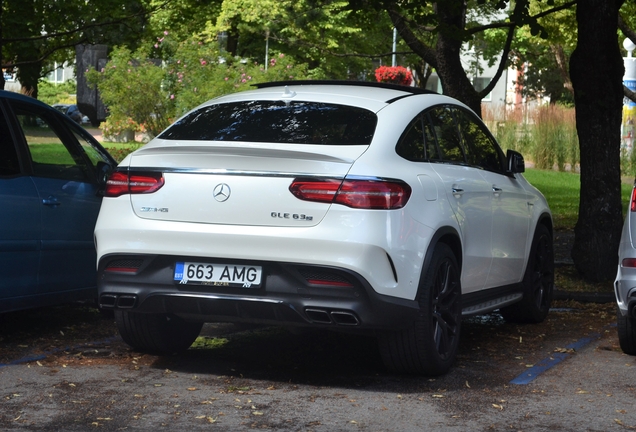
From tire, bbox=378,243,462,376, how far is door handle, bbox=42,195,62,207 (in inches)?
99.2

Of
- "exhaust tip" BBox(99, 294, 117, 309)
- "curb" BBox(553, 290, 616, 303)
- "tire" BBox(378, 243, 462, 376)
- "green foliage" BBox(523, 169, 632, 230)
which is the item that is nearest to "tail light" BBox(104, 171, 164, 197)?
"exhaust tip" BBox(99, 294, 117, 309)

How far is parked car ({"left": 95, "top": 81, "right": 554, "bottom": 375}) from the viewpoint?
605 centimetres

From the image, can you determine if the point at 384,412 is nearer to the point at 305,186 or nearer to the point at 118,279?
the point at 305,186

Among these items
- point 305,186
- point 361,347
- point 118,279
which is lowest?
point 361,347

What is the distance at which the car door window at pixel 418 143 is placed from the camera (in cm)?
662

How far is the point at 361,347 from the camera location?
7719mm

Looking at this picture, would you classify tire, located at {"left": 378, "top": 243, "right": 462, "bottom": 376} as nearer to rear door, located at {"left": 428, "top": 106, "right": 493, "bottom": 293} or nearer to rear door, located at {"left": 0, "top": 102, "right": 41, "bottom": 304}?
rear door, located at {"left": 428, "top": 106, "right": 493, "bottom": 293}

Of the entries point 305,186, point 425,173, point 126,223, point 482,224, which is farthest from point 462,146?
point 126,223

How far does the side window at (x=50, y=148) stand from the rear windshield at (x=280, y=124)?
4.24ft

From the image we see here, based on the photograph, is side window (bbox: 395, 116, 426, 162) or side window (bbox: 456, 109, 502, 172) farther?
side window (bbox: 456, 109, 502, 172)

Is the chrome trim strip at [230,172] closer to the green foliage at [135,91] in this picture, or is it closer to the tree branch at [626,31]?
the tree branch at [626,31]

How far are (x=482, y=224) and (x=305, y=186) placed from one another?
6.11ft

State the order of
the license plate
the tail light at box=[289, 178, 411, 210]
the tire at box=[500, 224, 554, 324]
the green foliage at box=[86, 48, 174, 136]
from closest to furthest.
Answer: the tail light at box=[289, 178, 411, 210], the license plate, the tire at box=[500, 224, 554, 324], the green foliage at box=[86, 48, 174, 136]

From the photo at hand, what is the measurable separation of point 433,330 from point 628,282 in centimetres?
138
